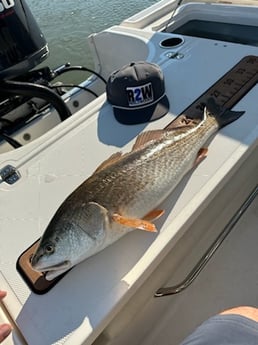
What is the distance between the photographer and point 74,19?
16.1 ft

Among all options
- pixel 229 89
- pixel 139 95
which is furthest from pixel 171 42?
pixel 139 95

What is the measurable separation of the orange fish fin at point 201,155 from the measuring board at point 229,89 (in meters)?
0.16

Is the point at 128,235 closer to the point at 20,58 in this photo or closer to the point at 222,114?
the point at 222,114

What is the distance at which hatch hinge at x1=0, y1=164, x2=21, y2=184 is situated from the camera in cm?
134

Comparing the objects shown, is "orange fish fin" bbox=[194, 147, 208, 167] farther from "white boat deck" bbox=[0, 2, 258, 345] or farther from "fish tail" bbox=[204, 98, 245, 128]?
"fish tail" bbox=[204, 98, 245, 128]

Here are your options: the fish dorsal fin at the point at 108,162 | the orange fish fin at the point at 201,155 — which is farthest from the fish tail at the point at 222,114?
the fish dorsal fin at the point at 108,162

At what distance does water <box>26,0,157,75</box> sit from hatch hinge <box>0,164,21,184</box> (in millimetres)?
2634

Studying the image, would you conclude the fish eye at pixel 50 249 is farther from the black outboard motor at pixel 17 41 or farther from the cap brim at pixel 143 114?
the black outboard motor at pixel 17 41

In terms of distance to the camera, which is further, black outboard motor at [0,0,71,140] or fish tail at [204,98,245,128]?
black outboard motor at [0,0,71,140]

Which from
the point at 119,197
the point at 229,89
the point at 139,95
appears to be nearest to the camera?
the point at 119,197

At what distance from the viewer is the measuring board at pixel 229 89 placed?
57.0 inches

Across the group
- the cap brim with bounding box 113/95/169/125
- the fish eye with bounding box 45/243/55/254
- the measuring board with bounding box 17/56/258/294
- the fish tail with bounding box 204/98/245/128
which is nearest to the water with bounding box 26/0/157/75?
the measuring board with bounding box 17/56/258/294

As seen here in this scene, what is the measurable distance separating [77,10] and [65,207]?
4680 millimetres

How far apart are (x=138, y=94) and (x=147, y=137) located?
0.62ft
